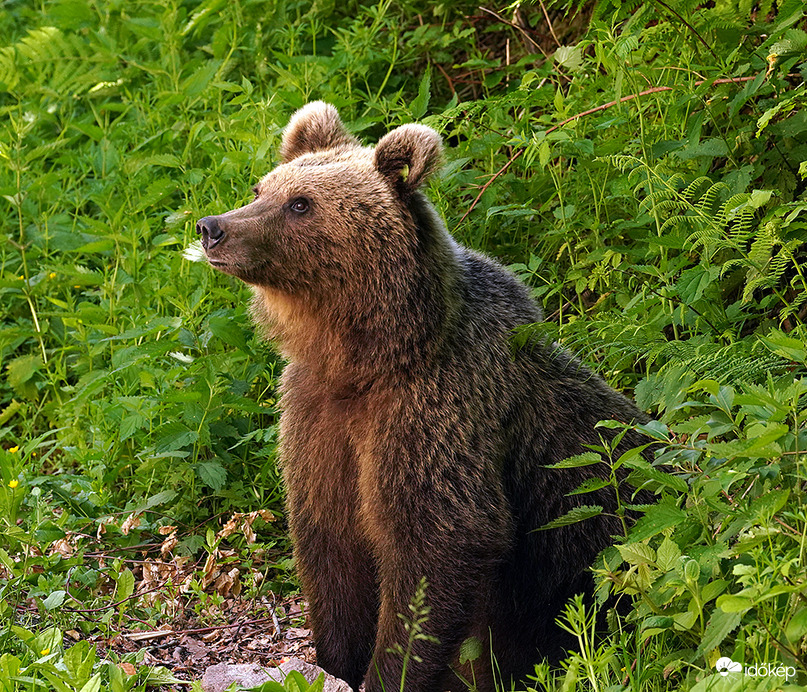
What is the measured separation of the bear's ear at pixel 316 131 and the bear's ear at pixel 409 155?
1.78 feet

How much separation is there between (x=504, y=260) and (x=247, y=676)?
9.59 feet

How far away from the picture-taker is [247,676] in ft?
13.2

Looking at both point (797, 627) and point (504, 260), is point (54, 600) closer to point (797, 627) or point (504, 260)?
point (797, 627)

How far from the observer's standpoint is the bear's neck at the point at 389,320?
4.26 meters


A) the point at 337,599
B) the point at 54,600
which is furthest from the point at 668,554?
the point at 54,600

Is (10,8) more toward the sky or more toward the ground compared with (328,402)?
more toward the sky

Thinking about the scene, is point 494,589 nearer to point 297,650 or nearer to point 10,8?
point 297,650

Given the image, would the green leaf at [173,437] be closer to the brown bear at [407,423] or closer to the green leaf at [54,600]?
the brown bear at [407,423]

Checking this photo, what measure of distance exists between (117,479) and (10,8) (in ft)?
21.0

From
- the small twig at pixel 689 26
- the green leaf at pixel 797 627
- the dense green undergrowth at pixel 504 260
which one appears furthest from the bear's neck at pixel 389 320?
the green leaf at pixel 797 627

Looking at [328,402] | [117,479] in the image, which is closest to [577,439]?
[328,402]

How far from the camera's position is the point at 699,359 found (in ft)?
12.9

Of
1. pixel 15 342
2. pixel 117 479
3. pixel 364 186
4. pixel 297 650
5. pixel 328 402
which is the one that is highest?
pixel 364 186

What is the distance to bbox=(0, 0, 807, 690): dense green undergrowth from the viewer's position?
3.47m
